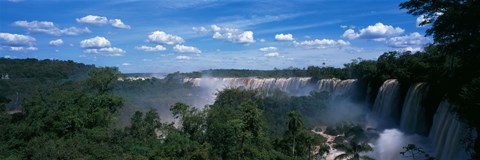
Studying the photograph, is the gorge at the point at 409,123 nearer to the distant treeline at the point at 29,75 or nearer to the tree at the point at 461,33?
the tree at the point at 461,33

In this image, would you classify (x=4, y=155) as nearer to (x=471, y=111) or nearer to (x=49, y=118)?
(x=49, y=118)

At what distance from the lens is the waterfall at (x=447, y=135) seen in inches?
1054

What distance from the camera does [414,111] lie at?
138 ft

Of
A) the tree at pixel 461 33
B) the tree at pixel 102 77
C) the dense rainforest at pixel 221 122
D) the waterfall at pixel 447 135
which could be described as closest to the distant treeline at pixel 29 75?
the dense rainforest at pixel 221 122

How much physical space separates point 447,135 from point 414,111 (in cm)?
1215

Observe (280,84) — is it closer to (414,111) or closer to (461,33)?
(414,111)

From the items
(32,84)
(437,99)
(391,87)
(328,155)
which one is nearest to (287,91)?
(391,87)

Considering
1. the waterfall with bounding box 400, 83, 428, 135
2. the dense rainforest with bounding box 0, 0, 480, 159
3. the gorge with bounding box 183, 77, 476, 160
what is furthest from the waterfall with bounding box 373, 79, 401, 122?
the waterfall with bounding box 400, 83, 428, 135

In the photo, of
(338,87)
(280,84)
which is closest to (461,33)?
(338,87)

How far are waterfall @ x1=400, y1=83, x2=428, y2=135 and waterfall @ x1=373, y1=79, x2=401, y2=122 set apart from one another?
13.2 ft

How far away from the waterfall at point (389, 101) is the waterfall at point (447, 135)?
40.5 feet

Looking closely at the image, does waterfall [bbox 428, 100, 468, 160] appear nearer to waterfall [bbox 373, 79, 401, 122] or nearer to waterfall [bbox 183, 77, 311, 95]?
waterfall [bbox 373, 79, 401, 122]

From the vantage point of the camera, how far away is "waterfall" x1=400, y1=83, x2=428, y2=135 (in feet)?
133

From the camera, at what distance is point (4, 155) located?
36688mm
